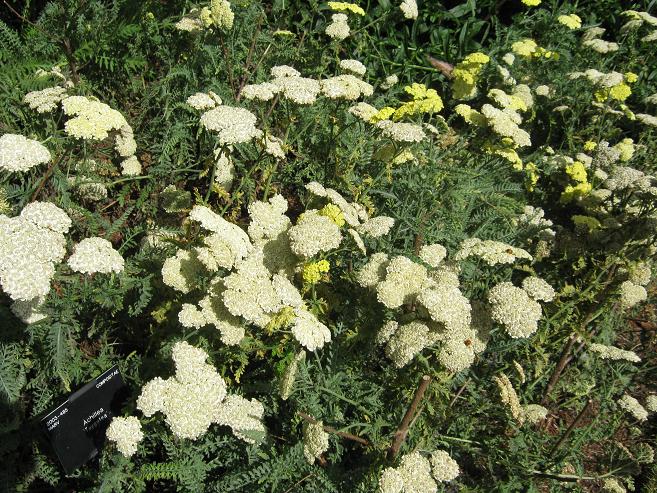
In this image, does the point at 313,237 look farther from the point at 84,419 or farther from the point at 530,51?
the point at 530,51

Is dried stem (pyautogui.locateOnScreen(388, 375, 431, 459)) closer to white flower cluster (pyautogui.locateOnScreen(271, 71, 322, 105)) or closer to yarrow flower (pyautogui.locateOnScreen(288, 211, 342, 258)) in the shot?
yarrow flower (pyautogui.locateOnScreen(288, 211, 342, 258))

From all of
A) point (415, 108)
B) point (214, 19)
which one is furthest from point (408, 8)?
point (214, 19)

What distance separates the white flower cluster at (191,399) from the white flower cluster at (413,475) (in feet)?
1.81

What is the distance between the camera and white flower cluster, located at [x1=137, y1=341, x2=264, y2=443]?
194cm

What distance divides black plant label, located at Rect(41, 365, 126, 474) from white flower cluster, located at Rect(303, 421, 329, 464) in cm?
84

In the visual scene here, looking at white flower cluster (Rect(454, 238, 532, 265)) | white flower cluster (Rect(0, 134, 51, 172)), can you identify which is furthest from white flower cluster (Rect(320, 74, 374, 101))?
white flower cluster (Rect(0, 134, 51, 172))

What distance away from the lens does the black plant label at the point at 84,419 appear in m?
2.04

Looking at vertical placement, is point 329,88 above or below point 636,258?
above

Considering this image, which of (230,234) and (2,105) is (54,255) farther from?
(2,105)

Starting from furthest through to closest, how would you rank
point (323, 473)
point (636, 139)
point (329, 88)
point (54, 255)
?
point (636, 139) → point (329, 88) → point (323, 473) → point (54, 255)

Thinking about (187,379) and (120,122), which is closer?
(187,379)

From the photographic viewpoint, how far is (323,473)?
84.1 inches

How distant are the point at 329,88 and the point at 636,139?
3.94 m

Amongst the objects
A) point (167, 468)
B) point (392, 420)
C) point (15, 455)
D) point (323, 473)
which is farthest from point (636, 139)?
point (15, 455)
